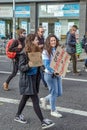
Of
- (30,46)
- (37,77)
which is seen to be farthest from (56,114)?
(30,46)

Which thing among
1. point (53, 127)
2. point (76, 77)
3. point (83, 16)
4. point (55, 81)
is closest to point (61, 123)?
point (53, 127)

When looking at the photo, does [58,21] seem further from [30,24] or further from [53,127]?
[53,127]

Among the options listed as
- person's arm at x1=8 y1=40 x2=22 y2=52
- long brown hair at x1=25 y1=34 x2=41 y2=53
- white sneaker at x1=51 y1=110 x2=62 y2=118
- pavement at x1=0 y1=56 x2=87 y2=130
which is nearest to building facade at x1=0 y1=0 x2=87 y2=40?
pavement at x1=0 y1=56 x2=87 y2=130

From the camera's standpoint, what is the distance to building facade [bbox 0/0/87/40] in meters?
23.3

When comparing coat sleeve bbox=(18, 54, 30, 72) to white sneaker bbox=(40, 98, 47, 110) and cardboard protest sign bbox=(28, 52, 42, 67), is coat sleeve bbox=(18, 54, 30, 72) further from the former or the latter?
white sneaker bbox=(40, 98, 47, 110)

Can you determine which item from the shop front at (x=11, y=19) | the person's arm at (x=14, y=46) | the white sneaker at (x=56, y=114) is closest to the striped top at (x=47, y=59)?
the white sneaker at (x=56, y=114)

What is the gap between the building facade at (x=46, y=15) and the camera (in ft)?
76.5

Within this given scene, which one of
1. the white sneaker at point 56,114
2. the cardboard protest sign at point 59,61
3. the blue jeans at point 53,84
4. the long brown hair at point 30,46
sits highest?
the long brown hair at point 30,46

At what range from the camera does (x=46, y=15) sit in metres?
24.7

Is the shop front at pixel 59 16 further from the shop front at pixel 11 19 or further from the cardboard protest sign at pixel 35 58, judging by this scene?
the cardboard protest sign at pixel 35 58

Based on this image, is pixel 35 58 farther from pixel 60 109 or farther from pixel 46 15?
pixel 46 15

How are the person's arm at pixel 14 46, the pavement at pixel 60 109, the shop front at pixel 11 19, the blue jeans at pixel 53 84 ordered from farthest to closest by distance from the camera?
the shop front at pixel 11 19
the person's arm at pixel 14 46
the blue jeans at pixel 53 84
the pavement at pixel 60 109

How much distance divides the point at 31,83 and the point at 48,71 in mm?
642

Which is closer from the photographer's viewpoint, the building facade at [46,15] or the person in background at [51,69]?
the person in background at [51,69]
